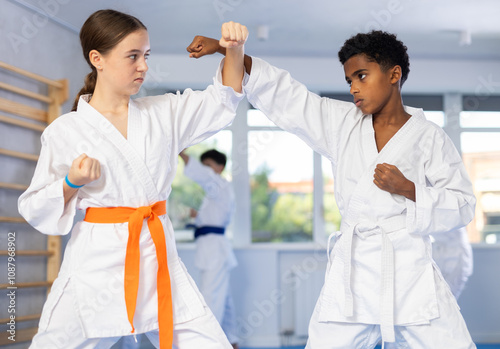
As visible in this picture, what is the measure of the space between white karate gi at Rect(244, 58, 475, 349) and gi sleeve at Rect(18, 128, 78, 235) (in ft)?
2.17

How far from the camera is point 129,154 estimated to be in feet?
5.21

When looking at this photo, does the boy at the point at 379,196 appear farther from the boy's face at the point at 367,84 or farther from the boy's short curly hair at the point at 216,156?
the boy's short curly hair at the point at 216,156

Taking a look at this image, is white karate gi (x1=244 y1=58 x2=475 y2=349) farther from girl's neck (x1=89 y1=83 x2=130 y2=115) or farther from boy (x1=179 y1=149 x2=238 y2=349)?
boy (x1=179 y1=149 x2=238 y2=349)

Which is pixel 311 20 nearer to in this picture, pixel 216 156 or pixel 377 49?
pixel 216 156

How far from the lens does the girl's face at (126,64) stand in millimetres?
1642

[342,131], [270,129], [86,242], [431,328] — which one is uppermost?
[270,129]

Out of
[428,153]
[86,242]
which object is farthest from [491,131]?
[86,242]

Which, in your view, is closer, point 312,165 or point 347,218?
point 347,218

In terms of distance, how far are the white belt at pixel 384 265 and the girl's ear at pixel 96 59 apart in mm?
959

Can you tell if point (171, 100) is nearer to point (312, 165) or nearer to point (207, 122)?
point (207, 122)

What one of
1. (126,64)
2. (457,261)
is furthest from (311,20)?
(126,64)

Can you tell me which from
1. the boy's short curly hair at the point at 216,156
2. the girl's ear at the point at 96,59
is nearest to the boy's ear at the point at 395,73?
the girl's ear at the point at 96,59

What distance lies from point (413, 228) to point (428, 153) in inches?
10.9

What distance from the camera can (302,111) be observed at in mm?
1931
